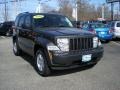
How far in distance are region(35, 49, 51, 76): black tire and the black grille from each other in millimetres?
928

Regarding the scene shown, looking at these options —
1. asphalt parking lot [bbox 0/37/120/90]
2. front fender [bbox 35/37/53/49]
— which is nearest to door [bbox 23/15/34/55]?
front fender [bbox 35/37/53/49]

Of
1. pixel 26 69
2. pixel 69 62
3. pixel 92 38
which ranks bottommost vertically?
pixel 26 69

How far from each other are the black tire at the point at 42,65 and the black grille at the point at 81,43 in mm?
928

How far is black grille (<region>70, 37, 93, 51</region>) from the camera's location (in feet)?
23.1

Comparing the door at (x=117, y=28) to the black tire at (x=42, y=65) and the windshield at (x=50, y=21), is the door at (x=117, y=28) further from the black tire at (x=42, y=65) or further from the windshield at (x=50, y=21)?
the black tire at (x=42, y=65)

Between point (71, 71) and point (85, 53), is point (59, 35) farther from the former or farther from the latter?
point (71, 71)

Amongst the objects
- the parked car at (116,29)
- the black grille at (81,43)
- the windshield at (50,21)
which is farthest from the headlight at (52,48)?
the parked car at (116,29)

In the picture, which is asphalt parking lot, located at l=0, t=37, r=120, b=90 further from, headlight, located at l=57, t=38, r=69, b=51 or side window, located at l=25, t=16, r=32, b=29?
side window, located at l=25, t=16, r=32, b=29

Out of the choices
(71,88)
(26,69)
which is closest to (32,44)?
(26,69)

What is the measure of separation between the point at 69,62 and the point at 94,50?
100 cm

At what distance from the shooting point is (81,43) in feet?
23.6

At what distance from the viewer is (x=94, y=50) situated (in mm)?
7449

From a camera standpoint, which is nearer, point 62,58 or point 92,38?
point 62,58

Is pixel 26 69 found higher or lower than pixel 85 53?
lower
